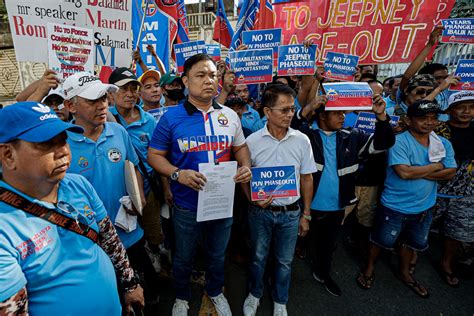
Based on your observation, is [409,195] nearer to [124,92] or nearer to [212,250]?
[212,250]

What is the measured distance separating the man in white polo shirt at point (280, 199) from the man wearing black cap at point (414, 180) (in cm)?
103

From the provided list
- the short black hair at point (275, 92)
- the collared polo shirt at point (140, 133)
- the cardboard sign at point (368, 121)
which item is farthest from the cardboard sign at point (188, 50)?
the cardboard sign at point (368, 121)

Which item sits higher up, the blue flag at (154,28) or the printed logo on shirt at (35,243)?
the blue flag at (154,28)

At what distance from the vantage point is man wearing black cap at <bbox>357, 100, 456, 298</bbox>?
2.59 metres

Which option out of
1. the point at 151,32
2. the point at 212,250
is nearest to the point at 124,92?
the point at 212,250

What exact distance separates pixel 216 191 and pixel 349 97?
4.98ft

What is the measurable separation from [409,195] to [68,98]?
3.33m

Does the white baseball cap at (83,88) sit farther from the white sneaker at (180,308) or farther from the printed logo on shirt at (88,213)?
the white sneaker at (180,308)

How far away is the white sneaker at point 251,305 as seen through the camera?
254 cm

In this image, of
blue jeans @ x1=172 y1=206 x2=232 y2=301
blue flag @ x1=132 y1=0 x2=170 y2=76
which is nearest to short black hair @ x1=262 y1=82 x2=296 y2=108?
blue jeans @ x1=172 y1=206 x2=232 y2=301

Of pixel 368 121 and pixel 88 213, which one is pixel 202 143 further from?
pixel 368 121

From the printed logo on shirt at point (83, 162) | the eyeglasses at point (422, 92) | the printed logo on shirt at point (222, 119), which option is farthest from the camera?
the eyeglasses at point (422, 92)

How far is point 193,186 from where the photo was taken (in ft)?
6.15

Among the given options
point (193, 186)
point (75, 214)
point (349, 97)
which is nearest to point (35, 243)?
point (75, 214)
